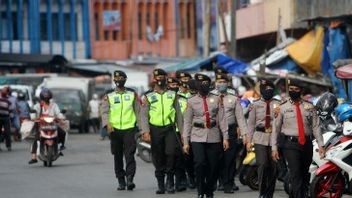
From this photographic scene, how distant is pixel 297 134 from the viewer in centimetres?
1435

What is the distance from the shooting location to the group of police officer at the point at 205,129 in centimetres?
1444

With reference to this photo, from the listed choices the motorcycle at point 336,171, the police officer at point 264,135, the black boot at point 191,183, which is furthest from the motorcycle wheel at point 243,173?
the motorcycle at point 336,171

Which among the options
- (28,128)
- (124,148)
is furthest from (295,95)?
(28,128)

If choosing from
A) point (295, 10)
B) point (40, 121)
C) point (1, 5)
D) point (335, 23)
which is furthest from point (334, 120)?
point (1, 5)

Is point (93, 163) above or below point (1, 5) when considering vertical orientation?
below

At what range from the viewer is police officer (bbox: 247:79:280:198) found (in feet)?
50.9

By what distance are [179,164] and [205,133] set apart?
2240mm

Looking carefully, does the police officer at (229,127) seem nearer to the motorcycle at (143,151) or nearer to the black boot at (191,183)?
the black boot at (191,183)

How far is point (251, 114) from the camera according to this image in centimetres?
1614

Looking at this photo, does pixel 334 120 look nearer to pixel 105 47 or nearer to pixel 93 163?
pixel 93 163

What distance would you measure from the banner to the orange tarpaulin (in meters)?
49.1

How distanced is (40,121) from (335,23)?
29.1 feet

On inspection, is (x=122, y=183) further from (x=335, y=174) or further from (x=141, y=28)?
(x=141, y=28)

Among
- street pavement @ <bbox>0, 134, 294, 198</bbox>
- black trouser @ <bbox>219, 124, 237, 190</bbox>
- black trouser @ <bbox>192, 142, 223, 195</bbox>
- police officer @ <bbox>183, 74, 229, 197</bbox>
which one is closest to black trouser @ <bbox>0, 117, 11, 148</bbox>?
street pavement @ <bbox>0, 134, 294, 198</bbox>
